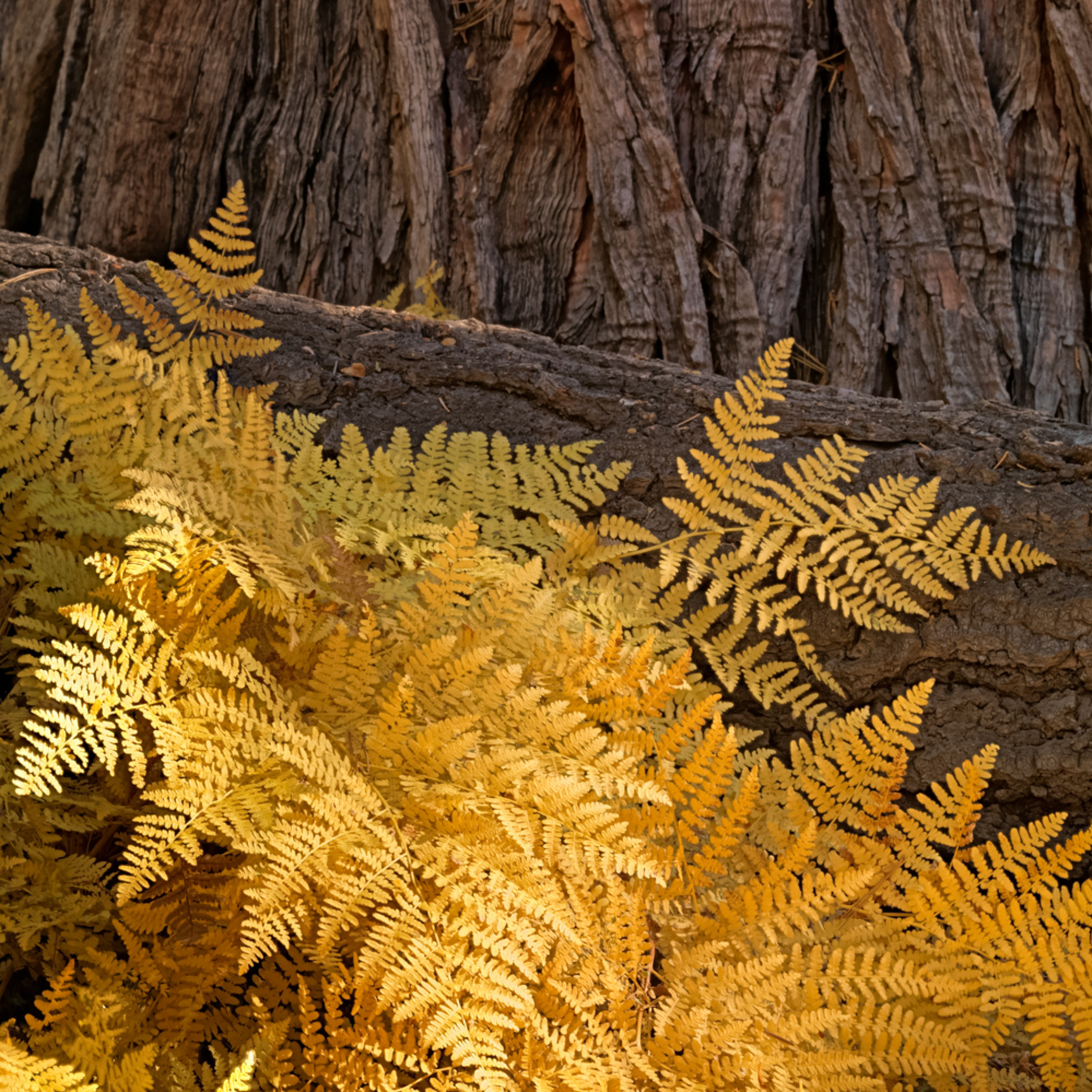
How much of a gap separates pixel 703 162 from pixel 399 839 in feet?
12.7

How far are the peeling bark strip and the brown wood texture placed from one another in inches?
63.0

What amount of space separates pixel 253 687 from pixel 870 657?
1.47 metres

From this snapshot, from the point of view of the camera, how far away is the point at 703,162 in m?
4.36

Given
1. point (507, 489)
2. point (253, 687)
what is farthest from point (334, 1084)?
point (507, 489)

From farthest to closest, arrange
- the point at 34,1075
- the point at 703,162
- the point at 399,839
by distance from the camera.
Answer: the point at 703,162 < the point at 399,839 < the point at 34,1075

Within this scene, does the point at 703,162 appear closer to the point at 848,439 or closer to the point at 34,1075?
the point at 848,439

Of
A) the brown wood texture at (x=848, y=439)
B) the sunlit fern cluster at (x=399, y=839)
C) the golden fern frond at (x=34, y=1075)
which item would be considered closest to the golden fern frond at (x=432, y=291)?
the brown wood texture at (x=848, y=439)

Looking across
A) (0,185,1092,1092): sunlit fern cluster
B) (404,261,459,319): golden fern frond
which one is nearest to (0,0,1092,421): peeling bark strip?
(404,261,459,319): golden fern frond

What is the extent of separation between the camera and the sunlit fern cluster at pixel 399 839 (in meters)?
1.29

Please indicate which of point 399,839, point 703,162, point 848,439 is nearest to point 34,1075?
point 399,839

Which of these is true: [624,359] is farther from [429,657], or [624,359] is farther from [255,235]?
[255,235]

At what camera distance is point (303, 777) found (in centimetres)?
142

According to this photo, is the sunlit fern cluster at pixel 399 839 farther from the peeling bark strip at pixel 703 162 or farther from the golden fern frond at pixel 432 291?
the peeling bark strip at pixel 703 162

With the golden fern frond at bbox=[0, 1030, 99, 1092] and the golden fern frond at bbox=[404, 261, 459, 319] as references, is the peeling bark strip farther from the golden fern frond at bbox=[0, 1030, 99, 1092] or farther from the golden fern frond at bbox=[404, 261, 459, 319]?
the golden fern frond at bbox=[0, 1030, 99, 1092]
